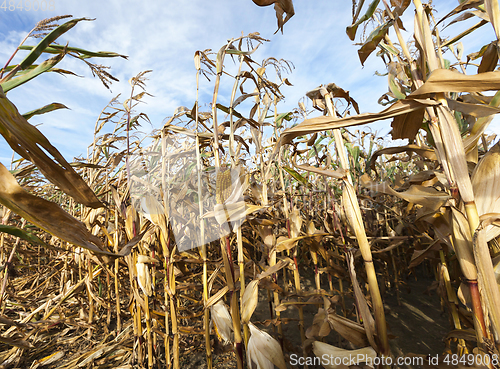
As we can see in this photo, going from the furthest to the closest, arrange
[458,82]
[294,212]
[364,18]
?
[294,212] → [364,18] → [458,82]

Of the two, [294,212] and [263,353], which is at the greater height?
[294,212]

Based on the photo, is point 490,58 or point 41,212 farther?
point 490,58

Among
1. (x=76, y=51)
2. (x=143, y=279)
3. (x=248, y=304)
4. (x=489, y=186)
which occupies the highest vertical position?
(x=76, y=51)

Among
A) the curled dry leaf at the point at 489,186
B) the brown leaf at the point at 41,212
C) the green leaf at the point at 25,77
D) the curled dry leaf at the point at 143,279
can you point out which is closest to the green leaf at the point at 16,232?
the brown leaf at the point at 41,212

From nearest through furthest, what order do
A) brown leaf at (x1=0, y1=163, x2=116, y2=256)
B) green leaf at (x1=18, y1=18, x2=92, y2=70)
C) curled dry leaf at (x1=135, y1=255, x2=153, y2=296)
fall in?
brown leaf at (x1=0, y1=163, x2=116, y2=256), green leaf at (x1=18, y1=18, x2=92, y2=70), curled dry leaf at (x1=135, y1=255, x2=153, y2=296)

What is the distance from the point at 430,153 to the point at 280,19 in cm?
82

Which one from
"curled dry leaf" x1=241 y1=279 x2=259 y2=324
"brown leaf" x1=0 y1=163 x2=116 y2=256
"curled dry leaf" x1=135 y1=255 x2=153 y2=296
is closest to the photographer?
"brown leaf" x1=0 y1=163 x2=116 y2=256

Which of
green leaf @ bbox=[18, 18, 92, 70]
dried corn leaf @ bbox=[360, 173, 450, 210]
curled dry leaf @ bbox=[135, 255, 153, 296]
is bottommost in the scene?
curled dry leaf @ bbox=[135, 255, 153, 296]

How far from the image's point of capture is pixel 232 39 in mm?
1262

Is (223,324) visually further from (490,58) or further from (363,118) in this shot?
(490,58)

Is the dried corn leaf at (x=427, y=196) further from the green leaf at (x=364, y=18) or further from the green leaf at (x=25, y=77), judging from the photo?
the green leaf at (x=25, y=77)

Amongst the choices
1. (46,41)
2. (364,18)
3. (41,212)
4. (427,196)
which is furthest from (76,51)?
(427,196)

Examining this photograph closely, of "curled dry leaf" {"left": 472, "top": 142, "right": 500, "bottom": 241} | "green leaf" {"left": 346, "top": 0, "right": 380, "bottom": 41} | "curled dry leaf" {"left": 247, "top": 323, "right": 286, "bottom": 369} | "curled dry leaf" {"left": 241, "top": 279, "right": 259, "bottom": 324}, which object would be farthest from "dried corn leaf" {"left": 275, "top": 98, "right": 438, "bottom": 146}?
"curled dry leaf" {"left": 247, "top": 323, "right": 286, "bottom": 369}

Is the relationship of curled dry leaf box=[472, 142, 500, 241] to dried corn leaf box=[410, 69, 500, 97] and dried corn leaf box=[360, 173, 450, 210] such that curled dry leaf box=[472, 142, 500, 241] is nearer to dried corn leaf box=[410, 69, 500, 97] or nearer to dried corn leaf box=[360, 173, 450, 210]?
dried corn leaf box=[360, 173, 450, 210]
